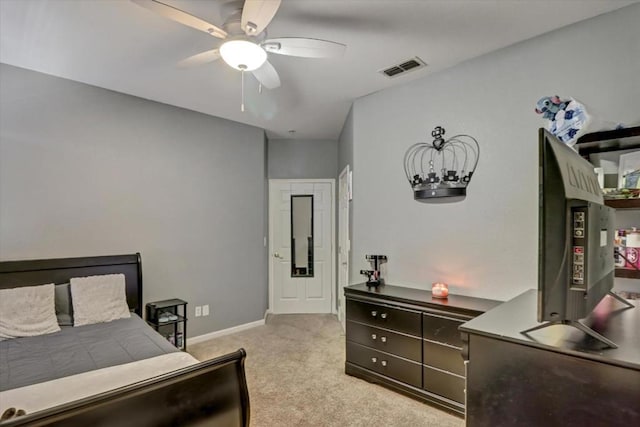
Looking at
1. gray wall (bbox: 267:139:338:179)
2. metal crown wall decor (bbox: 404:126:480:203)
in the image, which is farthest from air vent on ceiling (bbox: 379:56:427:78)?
gray wall (bbox: 267:139:338:179)

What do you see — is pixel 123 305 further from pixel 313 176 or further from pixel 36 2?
pixel 313 176

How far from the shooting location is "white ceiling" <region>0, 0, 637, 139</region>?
200 cm

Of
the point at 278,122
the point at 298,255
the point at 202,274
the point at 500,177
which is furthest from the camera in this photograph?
the point at 298,255

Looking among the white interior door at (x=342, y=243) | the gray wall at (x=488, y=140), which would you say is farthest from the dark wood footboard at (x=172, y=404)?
the white interior door at (x=342, y=243)

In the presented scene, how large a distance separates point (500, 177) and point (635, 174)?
0.82 m

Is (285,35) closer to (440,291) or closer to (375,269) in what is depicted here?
(375,269)

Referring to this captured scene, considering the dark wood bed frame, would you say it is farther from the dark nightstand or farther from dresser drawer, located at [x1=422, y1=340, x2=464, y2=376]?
the dark nightstand

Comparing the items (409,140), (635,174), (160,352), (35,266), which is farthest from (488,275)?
(35,266)

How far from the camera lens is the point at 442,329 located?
2416mm

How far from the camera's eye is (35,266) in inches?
109

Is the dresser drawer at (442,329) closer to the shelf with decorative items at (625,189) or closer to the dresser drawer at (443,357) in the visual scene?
the dresser drawer at (443,357)

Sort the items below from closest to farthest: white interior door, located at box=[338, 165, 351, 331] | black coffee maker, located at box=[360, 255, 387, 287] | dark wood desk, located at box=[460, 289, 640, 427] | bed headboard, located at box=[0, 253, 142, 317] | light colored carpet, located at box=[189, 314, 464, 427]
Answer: dark wood desk, located at box=[460, 289, 640, 427] < light colored carpet, located at box=[189, 314, 464, 427] < bed headboard, located at box=[0, 253, 142, 317] < black coffee maker, located at box=[360, 255, 387, 287] < white interior door, located at box=[338, 165, 351, 331]

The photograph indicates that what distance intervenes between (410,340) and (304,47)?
225cm

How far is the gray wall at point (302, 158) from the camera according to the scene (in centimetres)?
520
